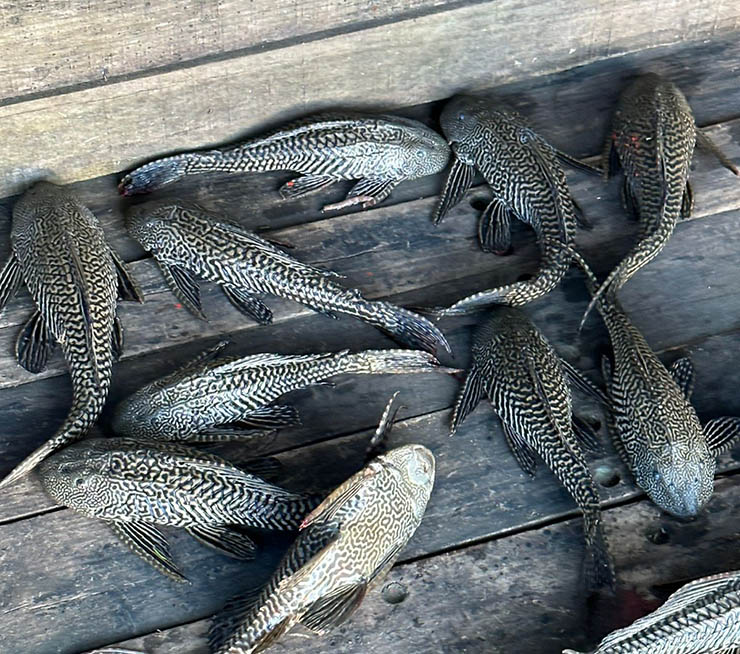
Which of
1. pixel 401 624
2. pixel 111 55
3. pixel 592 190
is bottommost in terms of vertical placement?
pixel 401 624

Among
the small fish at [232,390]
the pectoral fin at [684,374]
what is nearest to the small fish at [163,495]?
the small fish at [232,390]

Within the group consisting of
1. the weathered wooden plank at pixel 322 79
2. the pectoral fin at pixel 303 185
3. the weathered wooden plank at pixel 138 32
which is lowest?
the pectoral fin at pixel 303 185

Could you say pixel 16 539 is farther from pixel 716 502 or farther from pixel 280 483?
pixel 716 502

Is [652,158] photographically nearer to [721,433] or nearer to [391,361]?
[721,433]

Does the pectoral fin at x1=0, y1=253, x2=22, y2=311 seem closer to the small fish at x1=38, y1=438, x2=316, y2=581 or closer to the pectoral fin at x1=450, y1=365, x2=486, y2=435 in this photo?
the small fish at x1=38, y1=438, x2=316, y2=581

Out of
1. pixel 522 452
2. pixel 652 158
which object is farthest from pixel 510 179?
pixel 522 452

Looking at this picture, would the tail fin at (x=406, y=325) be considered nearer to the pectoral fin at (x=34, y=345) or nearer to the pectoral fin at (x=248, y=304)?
the pectoral fin at (x=248, y=304)

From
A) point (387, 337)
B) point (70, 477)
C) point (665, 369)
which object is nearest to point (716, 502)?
point (665, 369)

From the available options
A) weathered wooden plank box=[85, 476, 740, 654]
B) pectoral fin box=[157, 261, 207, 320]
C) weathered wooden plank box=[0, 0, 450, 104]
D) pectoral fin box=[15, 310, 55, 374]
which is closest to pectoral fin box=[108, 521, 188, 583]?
weathered wooden plank box=[85, 476, 740, 654]
